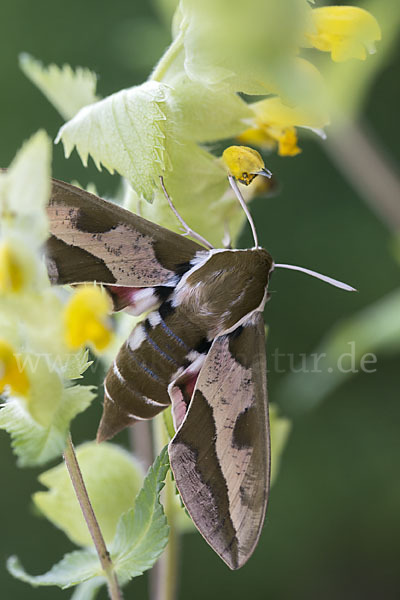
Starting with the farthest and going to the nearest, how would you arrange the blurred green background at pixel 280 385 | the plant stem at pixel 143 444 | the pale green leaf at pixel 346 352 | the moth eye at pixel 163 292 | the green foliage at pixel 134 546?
the blurred green background at pixel 280 385
the pale green leaf at pixel 346 352
the plant stem at pixel 143 444
the moth eye at pixel 163 292
the green foliage at pixel 134 546

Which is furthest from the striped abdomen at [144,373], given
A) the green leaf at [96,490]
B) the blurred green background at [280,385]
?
the blurred green background at [280,385]

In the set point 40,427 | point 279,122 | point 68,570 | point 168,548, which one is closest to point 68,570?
point 68,570

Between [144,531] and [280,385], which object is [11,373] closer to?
[144,531]

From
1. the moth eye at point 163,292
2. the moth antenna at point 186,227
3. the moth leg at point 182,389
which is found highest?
the moth antenna at point 186,227

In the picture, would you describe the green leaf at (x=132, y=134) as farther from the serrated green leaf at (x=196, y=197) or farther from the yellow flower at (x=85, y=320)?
the yellow flower at (x=85, y=320)

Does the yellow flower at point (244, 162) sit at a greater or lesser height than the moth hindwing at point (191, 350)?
greater

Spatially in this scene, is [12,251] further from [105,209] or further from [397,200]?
[397,200]

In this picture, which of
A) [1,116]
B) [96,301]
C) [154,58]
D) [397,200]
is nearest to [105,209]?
[96,301]
